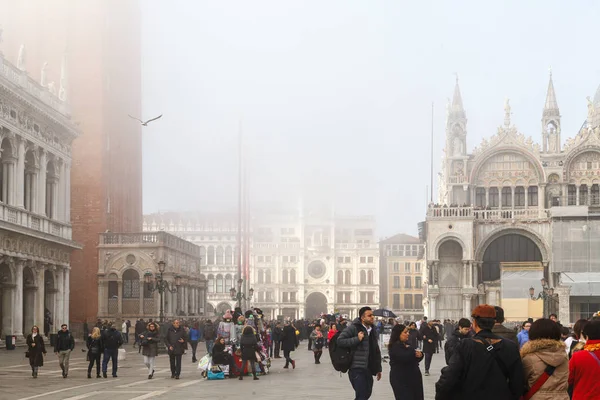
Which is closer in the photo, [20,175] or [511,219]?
[20,175]

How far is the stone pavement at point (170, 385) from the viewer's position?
18.4 metres

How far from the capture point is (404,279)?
126 metres

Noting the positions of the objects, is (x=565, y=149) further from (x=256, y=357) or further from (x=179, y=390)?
(x=179, y=390)

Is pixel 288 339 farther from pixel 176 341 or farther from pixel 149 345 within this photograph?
pixel 149 345

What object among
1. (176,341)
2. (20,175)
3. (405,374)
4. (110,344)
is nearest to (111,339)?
(110,344)

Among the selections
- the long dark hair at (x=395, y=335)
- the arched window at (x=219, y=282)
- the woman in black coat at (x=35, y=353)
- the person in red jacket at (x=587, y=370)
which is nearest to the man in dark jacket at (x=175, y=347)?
the woman in black coat at (x=35, y=353)

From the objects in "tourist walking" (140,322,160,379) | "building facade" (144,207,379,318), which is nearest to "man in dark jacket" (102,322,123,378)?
"tourist walking" (140,322,160,379)

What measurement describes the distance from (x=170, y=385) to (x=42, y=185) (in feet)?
82.7

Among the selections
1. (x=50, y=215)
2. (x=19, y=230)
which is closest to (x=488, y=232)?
(x=50, y=215)

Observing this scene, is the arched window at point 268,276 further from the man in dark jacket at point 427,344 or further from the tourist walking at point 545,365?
the tourist walking at point 545,365

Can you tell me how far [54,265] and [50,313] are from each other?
2.27 meters

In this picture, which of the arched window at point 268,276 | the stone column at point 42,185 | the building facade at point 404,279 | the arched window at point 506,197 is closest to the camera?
the stone column at point 42,185

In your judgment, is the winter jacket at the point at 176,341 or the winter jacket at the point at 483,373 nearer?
the winter jacket at the point at 483,373

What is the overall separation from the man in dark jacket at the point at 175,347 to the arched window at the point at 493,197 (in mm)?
47058
